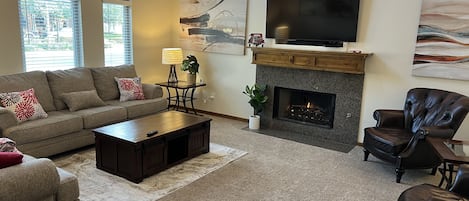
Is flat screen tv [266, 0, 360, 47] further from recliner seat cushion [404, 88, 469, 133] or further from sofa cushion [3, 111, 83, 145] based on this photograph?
sofa cushion [3, 111, 83, 145]

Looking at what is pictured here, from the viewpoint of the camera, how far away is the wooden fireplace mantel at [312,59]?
4602 mm

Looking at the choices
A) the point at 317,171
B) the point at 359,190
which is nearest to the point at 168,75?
the point at 317,171

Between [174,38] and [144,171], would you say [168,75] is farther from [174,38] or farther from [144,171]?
[144,171]

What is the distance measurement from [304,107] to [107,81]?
3.03 metres

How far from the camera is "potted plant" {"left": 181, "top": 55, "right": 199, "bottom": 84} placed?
5938 mm

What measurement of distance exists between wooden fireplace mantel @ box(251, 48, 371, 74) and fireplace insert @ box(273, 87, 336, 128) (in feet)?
1.49

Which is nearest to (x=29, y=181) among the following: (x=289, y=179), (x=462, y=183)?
(x=289, y=179)

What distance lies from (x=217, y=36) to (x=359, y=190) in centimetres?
359

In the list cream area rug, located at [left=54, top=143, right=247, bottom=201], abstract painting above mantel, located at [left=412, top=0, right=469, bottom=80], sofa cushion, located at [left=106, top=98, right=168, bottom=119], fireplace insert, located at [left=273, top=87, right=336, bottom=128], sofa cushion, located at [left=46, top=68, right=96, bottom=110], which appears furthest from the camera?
fireplace insert, located at [left=273, top=87, right=336, bottom=128]

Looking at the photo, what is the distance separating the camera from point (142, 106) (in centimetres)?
488

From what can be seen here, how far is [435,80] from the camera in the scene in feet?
13.9

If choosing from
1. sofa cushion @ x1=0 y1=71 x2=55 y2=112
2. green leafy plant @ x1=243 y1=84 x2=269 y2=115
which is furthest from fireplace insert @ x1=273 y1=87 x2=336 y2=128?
sofa cushion @ x1=0 y1=71 x2=55 y2=112

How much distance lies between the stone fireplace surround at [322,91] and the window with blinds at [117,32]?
2.27 m

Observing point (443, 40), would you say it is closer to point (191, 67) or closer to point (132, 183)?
point (191, 67)
